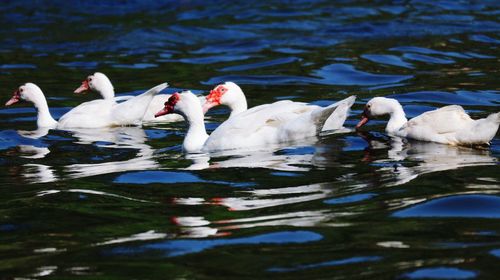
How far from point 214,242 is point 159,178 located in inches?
115

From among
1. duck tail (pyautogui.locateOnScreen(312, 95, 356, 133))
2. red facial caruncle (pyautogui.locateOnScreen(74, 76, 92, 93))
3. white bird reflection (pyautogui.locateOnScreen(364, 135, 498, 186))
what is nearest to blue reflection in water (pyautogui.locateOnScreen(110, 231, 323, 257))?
white bird reflection (pyautogui.locateOnScreen(364, 135, 498, 186))

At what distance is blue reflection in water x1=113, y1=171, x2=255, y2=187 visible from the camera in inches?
397

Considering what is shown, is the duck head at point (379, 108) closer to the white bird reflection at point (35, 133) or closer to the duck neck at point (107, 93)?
the white bird reflection at point (35, 133)

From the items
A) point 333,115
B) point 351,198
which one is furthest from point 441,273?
point 333,115

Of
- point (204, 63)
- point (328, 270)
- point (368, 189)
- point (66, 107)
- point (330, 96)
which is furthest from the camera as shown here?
point (204, 63)

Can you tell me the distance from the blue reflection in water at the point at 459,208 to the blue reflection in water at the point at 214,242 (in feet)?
3.04

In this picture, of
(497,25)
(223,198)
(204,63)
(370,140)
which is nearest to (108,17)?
(204,63)

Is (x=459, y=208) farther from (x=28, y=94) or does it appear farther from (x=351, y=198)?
(x=28, y=94)

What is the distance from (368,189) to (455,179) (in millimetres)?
836

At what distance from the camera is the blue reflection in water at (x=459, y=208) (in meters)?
7.86

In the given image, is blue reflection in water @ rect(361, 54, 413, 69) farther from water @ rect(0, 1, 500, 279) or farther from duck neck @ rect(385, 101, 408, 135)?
duck neck @ rect(385, 101, 408, 135)

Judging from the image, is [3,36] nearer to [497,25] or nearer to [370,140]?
[497,25]

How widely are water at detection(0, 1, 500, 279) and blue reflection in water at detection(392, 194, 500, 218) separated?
23 millimetres

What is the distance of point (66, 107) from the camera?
1739 centimetres
